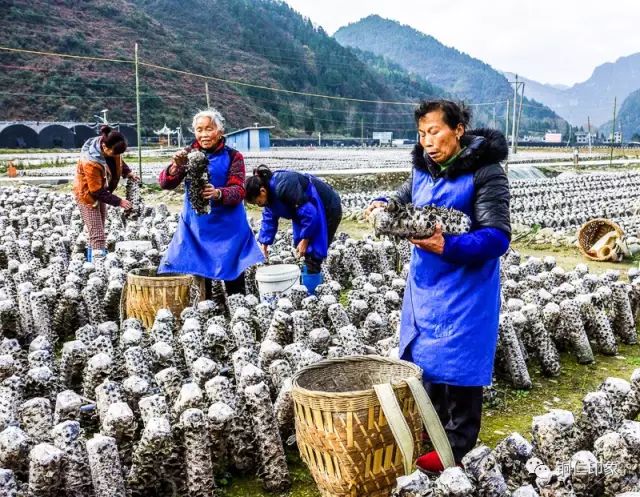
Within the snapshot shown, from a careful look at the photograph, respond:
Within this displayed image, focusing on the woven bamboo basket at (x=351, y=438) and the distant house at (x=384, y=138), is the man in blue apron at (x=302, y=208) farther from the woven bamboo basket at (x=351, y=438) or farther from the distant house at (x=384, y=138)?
the distant house at (x=384, y=138)

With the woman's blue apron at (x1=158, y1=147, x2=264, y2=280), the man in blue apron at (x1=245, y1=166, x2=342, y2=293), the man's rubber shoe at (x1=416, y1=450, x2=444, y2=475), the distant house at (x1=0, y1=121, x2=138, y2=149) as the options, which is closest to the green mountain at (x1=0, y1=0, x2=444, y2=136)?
the distant house at (x1=0, y1=121, x2=138, y2=149)

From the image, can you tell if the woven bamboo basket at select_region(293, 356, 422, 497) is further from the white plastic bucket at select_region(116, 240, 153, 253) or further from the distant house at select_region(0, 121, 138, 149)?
the distant house at select_region(0, 121, 138, 149)

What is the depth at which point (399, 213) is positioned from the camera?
2654 millimetres

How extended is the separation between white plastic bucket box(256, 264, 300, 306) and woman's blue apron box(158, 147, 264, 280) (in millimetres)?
146

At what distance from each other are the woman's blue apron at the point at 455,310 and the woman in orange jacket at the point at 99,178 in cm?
382

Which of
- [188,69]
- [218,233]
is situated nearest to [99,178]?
[218,233]

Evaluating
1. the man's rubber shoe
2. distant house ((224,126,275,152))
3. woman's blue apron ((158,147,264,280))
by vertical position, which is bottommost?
the man's rubber shoe

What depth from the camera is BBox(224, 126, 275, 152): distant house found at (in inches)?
1671

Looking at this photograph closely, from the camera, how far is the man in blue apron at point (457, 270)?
2645mm

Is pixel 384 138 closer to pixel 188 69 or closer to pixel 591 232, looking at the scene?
pixel 188 69

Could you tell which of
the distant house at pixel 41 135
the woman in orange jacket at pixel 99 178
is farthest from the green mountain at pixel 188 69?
the woman in orange jacket at pixel 99 178

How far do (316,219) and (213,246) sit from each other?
0.81 m

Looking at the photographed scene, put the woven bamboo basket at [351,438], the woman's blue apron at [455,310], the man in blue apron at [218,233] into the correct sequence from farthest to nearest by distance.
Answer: the man in blue apron at [218,233], the woman's blue apron at [455,310], the woven bamboo basket at [351,438]

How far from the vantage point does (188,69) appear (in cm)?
8019
